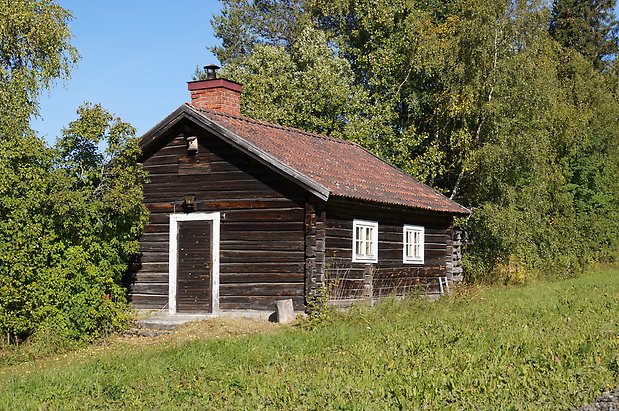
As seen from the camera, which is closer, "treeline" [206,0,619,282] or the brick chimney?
the brick chimney

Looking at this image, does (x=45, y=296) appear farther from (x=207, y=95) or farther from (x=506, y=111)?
(x=506, y=111)

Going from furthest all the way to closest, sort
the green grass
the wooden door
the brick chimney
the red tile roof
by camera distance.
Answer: the brick chimney
the wooden door
the red tile roof
the green grass

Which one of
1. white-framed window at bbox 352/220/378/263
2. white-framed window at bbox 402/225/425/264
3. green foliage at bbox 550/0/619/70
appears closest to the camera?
white-framed window at bbox 352/220/378/263

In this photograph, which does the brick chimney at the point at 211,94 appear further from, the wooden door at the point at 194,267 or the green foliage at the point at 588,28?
the green foliage at the point at 588,28

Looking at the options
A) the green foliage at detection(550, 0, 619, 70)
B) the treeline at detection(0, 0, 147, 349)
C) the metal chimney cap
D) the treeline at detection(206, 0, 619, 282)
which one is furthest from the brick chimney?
the green foliage at detection(550, 0, 619, 70)

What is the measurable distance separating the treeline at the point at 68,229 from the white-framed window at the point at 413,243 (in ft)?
24.2

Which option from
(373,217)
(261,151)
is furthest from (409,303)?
(261,151)

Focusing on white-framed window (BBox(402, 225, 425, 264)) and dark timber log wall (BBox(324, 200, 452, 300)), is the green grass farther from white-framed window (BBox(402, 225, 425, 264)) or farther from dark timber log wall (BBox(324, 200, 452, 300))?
white-framed window (BBox(402, 225, 425, 264))

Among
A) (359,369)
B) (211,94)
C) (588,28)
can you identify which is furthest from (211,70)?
(588,28)

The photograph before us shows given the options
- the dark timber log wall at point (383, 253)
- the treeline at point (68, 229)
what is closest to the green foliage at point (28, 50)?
the treeline at point (68, 229)

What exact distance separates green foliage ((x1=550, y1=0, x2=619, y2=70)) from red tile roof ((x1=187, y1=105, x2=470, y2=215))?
29.0m

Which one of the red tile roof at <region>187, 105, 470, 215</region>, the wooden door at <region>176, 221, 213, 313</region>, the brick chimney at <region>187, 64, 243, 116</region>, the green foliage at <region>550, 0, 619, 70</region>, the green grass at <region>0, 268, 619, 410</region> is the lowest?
the green grass at <region>0, 268, 619, 410</region>

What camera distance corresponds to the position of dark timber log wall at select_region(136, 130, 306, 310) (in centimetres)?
1795

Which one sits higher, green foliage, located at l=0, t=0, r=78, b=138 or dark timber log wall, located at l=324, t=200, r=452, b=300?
green foliage, located at l=0, t=0, r=78, b=138
